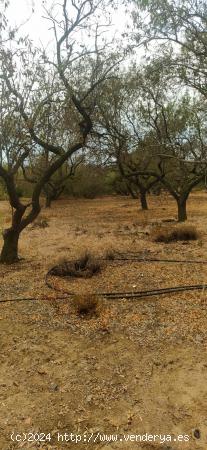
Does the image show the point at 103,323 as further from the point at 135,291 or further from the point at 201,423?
the point at 201,423

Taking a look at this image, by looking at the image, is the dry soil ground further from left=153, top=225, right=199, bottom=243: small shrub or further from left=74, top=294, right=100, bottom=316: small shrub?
left=153, top=225, right=199, bottom=243: small shrub

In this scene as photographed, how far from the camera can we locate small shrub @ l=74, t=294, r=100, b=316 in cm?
601

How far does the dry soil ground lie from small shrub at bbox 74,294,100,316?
0.13 metres

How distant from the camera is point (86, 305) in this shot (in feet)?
19.9

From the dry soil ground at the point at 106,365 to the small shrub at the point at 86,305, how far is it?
0.13 m

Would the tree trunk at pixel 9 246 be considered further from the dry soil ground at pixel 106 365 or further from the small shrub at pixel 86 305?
the small shrub at pixel 86 305

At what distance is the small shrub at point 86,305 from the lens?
6012mm

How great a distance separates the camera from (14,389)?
4176mm

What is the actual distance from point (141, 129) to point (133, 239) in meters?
9.54

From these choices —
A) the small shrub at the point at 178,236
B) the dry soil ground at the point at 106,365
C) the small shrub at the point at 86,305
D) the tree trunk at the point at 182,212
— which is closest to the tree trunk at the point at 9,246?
the dry soil ground at the point at 106,365

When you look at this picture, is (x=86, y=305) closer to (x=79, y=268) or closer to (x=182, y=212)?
(x=79, y=268)

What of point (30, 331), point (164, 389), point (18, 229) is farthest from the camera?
point (18, 229)

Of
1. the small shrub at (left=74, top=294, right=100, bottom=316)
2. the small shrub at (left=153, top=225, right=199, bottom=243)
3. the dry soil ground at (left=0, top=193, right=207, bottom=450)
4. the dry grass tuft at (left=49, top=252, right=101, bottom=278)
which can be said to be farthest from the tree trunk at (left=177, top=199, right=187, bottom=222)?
the small shrub at (left=74, top=294, right=100, bottom=316)

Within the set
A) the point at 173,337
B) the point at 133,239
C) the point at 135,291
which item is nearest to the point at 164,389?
the point at 173,337
